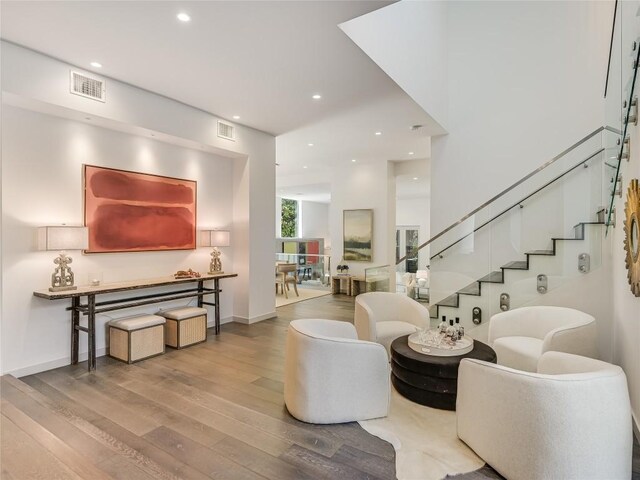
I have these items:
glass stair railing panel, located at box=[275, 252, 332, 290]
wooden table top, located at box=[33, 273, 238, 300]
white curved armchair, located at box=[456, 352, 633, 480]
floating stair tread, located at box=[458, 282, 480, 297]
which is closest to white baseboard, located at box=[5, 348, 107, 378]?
wooden table top, located at box=[33, 273, 238, 300]

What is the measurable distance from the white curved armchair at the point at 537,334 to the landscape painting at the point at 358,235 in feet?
16.0

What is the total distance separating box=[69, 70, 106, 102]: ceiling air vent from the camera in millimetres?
3602

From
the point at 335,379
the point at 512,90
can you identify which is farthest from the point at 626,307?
the point at 512,90

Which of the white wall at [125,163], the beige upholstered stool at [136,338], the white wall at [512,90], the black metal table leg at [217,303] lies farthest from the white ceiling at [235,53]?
the beige upholstered stool at [136,338]

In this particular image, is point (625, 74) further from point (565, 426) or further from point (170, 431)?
point (170, 431)

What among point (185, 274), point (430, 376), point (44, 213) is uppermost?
point (44, 213)

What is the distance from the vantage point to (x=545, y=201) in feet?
15.7

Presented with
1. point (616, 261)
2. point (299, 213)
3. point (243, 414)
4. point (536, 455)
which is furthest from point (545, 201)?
point (299, 213)

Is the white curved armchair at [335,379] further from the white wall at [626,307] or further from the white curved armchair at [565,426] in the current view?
the white wall at [626,307]

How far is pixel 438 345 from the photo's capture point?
3154 mm

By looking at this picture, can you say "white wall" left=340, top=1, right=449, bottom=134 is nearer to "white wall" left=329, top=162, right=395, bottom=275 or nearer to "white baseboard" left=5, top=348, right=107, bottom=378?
"white wall" left=329, top=162, right=395, bottom=275

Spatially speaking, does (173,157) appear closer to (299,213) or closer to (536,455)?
(536,455)

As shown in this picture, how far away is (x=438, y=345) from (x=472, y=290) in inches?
80.8

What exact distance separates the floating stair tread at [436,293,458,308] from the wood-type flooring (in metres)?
2.65
